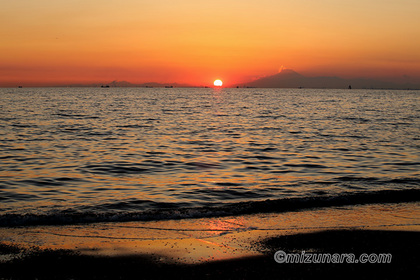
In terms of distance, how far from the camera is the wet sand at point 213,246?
787 centimetres

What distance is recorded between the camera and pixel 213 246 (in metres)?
9.40

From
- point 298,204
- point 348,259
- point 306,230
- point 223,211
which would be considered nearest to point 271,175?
point 298,204

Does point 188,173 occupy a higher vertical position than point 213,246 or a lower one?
lower

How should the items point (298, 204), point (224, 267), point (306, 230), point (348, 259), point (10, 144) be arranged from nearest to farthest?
point (224, 267), point (348, 259), point (306, 230), point (298, 204), point (10, 144)

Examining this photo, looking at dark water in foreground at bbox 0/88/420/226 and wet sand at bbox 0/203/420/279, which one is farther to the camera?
dark water in foreground at bbox 0/88/420/226

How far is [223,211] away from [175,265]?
17.0 feet

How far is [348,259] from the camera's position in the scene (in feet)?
28.2

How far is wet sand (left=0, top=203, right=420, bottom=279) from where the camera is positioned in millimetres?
7871

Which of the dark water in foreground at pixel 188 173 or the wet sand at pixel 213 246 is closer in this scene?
the wet sand at pixel 213 246

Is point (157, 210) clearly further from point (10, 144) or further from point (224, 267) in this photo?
point (10, 144)

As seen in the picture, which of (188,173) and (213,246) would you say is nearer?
(213,246)

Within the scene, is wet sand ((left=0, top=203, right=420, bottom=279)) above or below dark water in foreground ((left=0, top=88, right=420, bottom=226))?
above

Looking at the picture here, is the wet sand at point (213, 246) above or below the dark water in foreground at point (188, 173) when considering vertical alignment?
above

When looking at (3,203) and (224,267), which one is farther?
(3,203)
